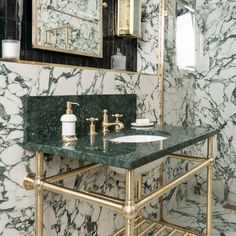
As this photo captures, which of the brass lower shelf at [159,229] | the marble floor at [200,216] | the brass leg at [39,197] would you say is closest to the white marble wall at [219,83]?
the marble floor at [200,216]

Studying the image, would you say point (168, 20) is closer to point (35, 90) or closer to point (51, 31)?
point (51, 31)

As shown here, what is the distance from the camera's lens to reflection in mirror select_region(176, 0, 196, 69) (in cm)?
266

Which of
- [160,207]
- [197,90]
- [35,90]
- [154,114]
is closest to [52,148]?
[35,90]

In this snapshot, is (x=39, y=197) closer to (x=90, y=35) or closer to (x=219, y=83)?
(x=90, y=35)

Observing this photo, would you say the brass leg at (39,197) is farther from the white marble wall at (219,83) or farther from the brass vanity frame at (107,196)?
the white marble wall at (219,83)

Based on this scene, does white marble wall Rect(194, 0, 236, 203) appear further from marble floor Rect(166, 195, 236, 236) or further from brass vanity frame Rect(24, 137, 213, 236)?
brass vanity frame Rect(24, 137, 213, 236)

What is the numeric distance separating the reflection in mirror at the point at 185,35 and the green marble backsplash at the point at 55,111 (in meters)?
1.14

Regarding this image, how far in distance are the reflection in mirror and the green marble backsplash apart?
1140 mm

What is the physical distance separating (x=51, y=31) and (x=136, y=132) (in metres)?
0.76

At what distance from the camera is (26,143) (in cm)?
132

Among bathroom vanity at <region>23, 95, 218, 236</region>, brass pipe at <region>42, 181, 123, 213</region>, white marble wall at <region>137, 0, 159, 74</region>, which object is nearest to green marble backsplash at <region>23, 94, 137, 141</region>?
bathroom vanity at <region>23, 95, 218, 236</region>

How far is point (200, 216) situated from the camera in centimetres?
267

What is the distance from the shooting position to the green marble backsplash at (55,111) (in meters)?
1.34

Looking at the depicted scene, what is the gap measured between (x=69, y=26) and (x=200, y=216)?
6.49ft
